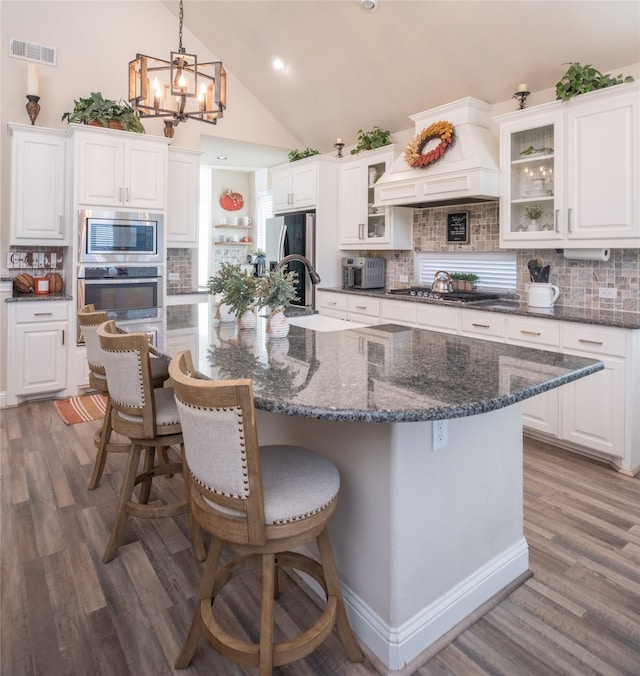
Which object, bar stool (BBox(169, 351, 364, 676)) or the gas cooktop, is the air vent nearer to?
the gas cooktop

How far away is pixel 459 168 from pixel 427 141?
0.54 metres

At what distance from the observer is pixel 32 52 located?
4520mm

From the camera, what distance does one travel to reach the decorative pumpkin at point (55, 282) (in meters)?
4.68

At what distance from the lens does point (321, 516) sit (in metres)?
1.40

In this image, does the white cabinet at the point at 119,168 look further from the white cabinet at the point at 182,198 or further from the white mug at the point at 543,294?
the white mug at the point at 543,294

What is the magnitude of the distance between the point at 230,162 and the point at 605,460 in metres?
6.20

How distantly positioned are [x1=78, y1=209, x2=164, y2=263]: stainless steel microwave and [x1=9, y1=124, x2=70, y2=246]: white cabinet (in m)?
0.26

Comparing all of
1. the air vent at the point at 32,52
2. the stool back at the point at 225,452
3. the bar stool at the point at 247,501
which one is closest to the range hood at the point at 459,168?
the bar stool at the point at 247,501

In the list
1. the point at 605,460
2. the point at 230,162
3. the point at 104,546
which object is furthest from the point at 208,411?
the point at 230,162

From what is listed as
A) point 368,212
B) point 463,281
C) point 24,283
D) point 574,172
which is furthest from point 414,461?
point 24,283

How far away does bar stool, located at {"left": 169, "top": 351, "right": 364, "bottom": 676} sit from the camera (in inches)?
48.0

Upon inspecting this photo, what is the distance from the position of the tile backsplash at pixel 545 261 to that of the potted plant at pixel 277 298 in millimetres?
2503

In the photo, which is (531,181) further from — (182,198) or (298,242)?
(182,198)

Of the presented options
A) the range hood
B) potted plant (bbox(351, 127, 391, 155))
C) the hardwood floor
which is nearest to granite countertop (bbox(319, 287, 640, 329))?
the range hood
